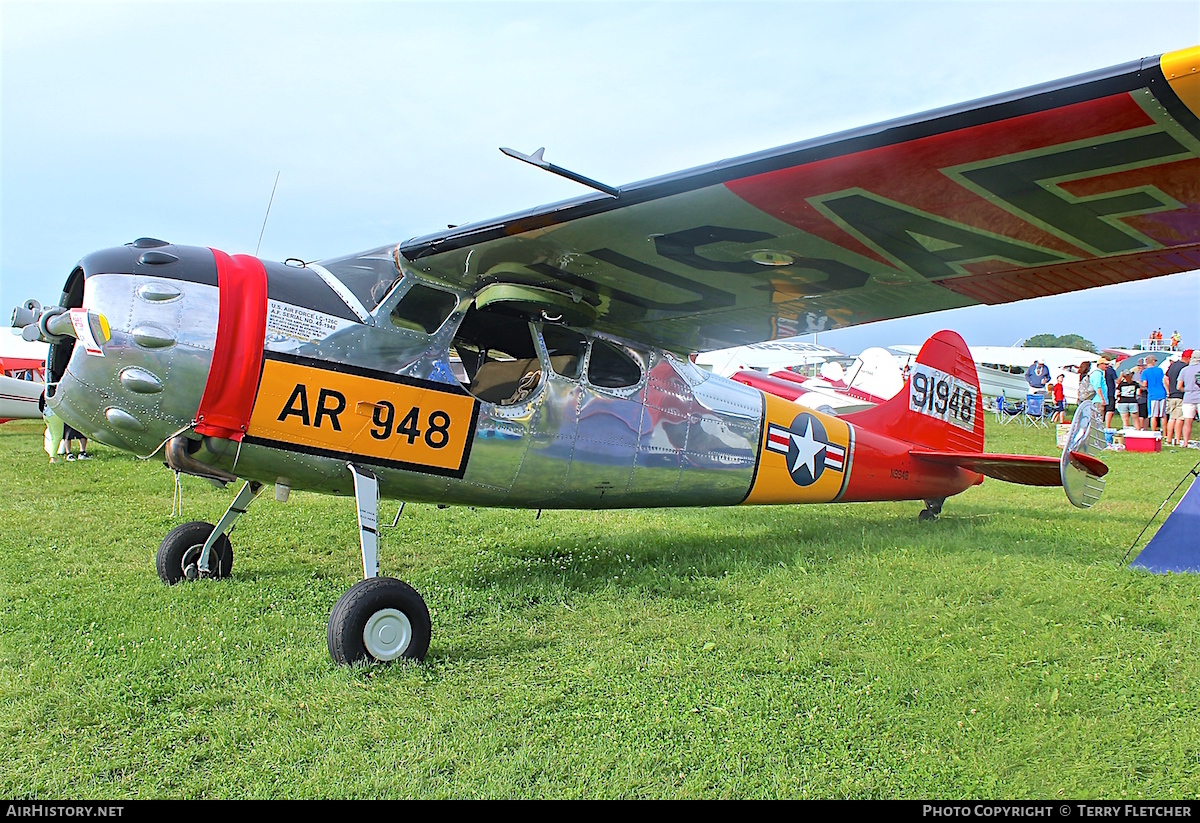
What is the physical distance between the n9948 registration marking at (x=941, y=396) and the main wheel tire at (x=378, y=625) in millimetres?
5553

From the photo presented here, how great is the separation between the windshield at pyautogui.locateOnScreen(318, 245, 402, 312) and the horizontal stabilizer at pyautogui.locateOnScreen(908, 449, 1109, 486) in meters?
5.09

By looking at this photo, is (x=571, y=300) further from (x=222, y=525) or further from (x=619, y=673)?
(x=222, y=525)

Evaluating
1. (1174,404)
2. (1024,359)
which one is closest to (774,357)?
(1024,359)

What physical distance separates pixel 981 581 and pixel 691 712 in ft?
9.58

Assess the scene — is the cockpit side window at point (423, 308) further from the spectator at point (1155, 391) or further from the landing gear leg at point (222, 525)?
the spectator at point (1155, 391)

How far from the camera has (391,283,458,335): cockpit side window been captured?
4523 mm

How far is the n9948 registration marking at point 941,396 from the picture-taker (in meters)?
7.77

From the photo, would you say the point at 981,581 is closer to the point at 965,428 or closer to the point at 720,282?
the point at 720,282

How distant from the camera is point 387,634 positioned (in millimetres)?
3975

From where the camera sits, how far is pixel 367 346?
4309 millimetres

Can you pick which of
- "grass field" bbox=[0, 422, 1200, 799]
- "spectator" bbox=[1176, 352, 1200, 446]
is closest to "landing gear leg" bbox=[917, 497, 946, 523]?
"grass field" bbox=[0, 422, 1200, 799]

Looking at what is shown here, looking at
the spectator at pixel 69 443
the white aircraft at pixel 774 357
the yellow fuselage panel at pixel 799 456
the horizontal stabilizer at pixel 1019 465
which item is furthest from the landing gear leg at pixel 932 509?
the white aircraft at pixel 774 357

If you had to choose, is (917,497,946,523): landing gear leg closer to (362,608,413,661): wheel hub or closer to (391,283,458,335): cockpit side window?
(391,283,458,335): cockpit side window

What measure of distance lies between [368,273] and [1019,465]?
5.69 meters
